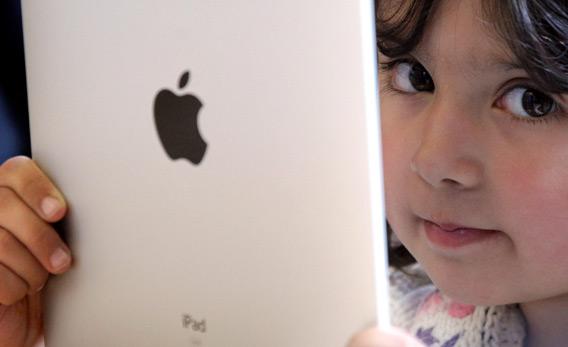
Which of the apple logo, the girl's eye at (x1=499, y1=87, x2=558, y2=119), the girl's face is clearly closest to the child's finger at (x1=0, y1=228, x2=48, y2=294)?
the apple logo

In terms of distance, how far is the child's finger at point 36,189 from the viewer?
76 centimetres

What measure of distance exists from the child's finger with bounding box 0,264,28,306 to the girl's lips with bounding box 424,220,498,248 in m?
0.43

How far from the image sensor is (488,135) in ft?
2.18

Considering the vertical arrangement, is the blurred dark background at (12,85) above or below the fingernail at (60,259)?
above

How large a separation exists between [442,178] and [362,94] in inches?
6.9

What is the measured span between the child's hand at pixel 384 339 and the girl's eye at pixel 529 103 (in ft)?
0.76

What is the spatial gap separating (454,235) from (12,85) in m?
0.64

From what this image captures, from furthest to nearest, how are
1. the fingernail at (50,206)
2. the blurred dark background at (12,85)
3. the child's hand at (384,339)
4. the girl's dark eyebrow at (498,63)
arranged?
the blurred dark background at (12,85) < the fingernail at (50,206) < the girl's dark eyebrow at (498,63) < the child's hand at (384,339)

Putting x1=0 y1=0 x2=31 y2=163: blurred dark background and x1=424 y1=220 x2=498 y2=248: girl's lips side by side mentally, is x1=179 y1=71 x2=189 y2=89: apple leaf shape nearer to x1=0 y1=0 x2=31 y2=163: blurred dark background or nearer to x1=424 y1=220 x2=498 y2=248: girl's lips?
x1=424 y1=220 x2=498 y2=248: girl's lips

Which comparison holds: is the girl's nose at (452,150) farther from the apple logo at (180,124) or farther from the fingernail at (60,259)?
the fingernail at (60,259)

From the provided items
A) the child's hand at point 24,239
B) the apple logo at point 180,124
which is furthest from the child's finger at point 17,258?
the apple logo at point 180,124

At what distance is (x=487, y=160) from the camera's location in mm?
661

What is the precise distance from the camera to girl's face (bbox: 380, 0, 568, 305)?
646 millimetres

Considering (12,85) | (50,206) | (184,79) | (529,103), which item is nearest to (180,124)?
(184,79)
